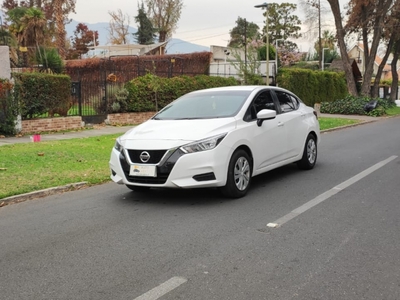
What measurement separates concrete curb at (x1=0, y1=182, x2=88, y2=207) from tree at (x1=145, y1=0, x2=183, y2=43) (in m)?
46.5

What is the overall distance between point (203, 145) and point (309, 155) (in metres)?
3.54

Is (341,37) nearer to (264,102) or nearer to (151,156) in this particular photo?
(264,102)

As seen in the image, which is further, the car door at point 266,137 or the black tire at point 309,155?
the black tire at point 309,155

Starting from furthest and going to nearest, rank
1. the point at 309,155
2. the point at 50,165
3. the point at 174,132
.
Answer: the point at 50,165 < the point at 309,155 < the point at 174,132

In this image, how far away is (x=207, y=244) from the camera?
15.5ft

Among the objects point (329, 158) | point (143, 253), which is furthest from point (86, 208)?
point (329, 158)

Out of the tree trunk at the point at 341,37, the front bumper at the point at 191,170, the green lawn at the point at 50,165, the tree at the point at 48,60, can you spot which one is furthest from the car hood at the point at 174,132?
the tree trunk at the point at 341,37

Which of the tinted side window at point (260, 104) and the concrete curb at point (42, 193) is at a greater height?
the tinted side window at point (260, 104)

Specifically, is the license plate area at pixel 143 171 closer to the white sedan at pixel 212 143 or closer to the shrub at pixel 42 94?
the white sedan at pixel 212 143

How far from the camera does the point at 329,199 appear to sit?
6574 mm

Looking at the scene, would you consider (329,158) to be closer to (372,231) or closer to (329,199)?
(329,199)

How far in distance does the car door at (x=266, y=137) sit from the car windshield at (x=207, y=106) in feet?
0.91

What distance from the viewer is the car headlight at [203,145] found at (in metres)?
6.07

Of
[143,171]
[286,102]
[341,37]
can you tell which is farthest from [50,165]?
[341,37]
